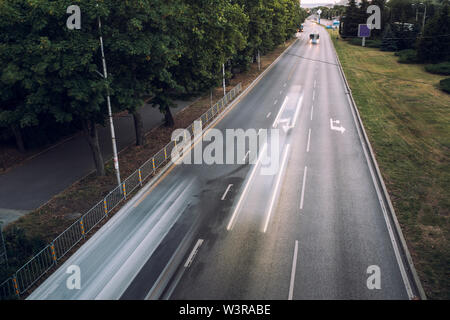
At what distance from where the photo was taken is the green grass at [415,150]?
14727 mm

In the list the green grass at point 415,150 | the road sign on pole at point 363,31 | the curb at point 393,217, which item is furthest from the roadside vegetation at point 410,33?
the curb at point 393,217

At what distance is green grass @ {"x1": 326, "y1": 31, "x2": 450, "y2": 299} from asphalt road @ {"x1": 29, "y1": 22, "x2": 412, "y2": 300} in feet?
3.71

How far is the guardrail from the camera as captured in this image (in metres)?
12.9

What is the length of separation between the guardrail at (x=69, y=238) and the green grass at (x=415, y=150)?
13.2 m

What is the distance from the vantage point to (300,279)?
43.3 ft

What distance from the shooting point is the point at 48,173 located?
23.5 m

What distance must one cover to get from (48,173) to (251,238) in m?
14.5

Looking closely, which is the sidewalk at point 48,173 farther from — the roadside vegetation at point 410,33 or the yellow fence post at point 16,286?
the roadside vegetation at point 410,33

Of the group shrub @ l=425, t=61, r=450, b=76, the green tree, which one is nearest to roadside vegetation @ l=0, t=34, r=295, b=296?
shrub @ l=425, t=61, r=450, b=76

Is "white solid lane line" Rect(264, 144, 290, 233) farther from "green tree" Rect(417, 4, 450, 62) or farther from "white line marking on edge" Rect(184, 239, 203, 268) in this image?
"green tree" Rect(417, 4, 450, 62)

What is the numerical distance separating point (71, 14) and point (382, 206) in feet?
55.6

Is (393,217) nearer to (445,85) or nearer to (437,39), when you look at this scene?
(445,85)

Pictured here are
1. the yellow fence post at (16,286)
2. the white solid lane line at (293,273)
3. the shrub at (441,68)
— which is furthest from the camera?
the shrub at (441,68)

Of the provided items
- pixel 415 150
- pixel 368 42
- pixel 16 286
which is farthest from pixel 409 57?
pixel 16 286
